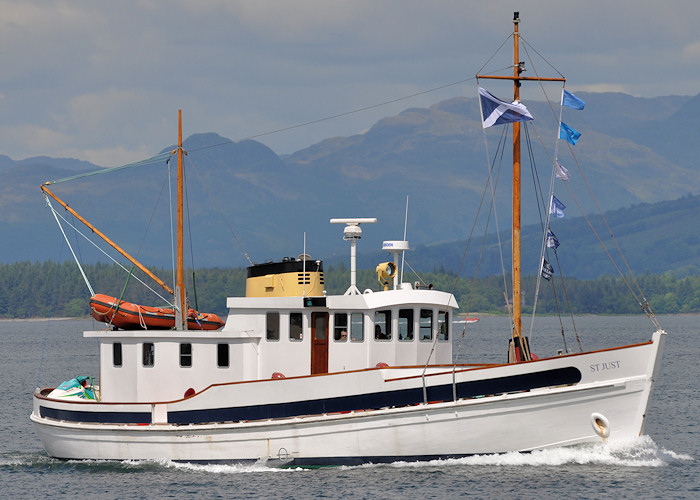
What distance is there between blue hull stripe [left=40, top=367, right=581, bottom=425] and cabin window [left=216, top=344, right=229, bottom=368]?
190cm

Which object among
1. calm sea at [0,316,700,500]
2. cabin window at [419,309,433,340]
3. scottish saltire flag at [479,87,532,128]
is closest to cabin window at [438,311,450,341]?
cabin window at [419,309,433,340]

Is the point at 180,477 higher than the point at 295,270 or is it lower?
lower

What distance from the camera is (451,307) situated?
98.8 ft

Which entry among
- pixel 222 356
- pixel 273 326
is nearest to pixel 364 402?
pixel 273 326

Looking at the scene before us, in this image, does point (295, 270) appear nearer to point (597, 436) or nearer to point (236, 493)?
point (236, 493)

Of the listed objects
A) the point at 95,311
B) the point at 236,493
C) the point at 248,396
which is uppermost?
the point at 95,311

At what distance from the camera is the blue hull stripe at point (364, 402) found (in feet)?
87.0

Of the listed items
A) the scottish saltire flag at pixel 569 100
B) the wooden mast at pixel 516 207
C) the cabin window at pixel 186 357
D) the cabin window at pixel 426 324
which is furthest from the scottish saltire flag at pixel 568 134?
the cabin window at pixel 186 357

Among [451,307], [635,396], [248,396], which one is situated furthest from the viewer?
[451,307]

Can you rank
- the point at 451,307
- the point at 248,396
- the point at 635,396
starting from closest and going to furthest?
the point at 635,396
the point at 248,396
the point at 451,307

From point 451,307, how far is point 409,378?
3864 mm

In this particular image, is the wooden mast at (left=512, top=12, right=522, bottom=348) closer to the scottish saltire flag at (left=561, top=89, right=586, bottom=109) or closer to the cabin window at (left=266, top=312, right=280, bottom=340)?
the scottish saltire flag at (left=561, top=89, right=586, bottom=109)

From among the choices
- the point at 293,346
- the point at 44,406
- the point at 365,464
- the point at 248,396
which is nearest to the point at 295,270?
the point at 293,346

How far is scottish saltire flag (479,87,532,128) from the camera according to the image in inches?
1112
